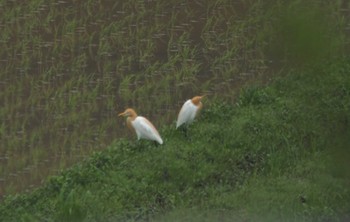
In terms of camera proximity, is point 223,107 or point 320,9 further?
point 223,107

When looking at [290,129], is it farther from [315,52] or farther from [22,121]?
[315,52]

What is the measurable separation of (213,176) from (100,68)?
1.55 meters

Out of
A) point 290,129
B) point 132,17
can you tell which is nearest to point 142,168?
point 290,129

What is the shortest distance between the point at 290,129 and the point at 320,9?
4.14 metres

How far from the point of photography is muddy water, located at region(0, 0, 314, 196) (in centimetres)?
596

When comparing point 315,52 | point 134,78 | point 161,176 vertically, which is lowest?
point 161,176

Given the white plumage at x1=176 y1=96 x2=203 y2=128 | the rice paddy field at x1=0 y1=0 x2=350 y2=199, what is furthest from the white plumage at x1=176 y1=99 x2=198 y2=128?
the rice paddy field at x1=0 y1=0 x2=350 y2=199

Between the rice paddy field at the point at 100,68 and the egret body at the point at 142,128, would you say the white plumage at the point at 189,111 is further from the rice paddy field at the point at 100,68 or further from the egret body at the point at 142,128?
the rice paddy field at the point at 100,68

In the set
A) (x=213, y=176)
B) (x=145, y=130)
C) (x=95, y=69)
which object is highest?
(x=95, y=69)

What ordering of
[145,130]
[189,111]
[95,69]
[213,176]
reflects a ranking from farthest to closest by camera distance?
[95,69], [189,111], [145,130], [213,176]

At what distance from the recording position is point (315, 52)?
5.08ft

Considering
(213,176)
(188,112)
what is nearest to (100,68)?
(188,112)

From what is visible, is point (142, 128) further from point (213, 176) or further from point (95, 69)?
point (95, 69)

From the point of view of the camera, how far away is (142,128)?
5492mm
